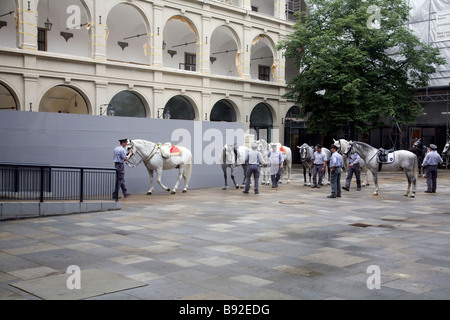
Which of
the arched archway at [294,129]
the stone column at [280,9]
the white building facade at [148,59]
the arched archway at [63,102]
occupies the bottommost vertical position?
the arched archway at [294,129]

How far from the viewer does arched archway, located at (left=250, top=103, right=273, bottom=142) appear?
40250mm

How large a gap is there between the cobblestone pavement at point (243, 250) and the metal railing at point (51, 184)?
94 centimetres

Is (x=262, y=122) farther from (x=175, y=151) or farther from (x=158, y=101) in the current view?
(x=175, y=151)

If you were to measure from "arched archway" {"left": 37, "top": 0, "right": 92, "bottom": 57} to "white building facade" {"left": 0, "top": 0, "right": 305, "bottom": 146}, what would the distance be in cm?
6

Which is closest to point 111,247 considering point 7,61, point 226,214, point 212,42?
point 226,214

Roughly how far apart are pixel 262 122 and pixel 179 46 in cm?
960

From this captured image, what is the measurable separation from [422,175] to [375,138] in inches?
545

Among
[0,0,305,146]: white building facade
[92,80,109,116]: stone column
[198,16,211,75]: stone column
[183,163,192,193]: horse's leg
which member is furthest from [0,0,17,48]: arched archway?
[183,163,192,193]: horse's leg

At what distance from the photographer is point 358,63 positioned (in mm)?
31172

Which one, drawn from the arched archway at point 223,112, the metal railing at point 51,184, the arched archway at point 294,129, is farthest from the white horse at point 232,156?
the arched archway at point 294,129

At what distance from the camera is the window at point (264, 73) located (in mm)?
42906

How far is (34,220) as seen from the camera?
40.3 feet

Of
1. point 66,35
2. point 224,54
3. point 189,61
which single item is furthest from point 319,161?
point 224,54

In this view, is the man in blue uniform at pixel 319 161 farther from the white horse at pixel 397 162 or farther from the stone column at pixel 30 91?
the stone column at pixel 30 91
